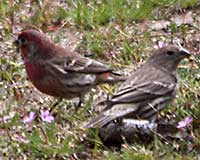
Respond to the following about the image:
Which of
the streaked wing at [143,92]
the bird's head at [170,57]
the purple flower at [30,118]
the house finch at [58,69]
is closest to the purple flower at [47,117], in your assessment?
the purple flower at [30,118]

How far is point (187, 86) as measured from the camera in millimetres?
8938

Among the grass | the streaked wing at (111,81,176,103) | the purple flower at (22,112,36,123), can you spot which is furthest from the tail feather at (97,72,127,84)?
the purple flower at (22,112,36,123)

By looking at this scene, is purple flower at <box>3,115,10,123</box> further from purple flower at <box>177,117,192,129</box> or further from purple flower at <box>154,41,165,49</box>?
purple flower at <box>154,41,165,49</box>

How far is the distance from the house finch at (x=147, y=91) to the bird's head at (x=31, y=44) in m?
0.81

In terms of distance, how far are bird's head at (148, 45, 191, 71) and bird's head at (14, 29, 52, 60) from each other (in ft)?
3.26

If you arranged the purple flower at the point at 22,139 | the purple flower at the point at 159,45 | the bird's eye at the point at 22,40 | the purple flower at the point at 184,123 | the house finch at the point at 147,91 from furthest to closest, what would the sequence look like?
1. the purple flower at the point at 159,45
2. the bird's eye at the point at 22,40
3. the house finch at the point at 147,91
4. the purple flower at the point at 22,139
5. the purple flower at the point at 184,123

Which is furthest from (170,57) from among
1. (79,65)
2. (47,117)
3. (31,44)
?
(47,117)

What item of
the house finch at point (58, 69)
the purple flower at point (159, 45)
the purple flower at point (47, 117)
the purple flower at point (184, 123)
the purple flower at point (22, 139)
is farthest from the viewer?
the purple flower at point (159, 45)

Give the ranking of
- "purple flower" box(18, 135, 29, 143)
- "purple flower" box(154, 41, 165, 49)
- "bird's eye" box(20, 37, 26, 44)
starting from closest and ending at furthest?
1. "purple flower" box(18, 135, 29, 143)
2. "bird's eye" box(20, 37, 26, 44)
3. "purple flower" box(154, 41, 165, 49)

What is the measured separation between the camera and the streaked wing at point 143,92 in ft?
26.9

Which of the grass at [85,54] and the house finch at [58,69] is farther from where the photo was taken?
the house finch at [58,69]

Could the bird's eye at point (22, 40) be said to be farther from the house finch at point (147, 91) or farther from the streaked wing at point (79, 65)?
the house finch at point (147, 91)

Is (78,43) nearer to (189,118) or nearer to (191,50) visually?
(191,50)

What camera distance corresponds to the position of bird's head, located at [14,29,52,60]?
29.0 ft
